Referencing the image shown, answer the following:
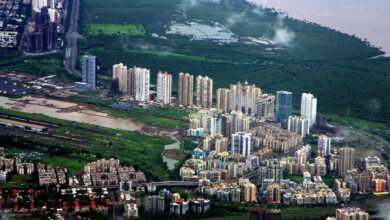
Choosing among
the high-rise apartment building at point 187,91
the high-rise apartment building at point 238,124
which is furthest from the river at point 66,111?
the high-rise apartment building at point 187,91

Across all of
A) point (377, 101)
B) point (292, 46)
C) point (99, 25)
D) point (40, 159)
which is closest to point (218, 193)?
point (40, 159)

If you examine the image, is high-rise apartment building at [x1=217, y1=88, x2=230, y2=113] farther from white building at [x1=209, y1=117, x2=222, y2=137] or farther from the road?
the road

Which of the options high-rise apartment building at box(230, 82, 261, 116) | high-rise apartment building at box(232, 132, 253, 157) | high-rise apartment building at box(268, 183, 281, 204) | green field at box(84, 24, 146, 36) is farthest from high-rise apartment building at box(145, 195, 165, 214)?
green field at box(84, 24, 146, 36)

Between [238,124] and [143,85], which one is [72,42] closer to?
[143,85]

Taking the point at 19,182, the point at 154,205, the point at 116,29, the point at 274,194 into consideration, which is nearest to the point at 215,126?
the point at 274,194

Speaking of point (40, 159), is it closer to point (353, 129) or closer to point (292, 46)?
point (353, 129)
